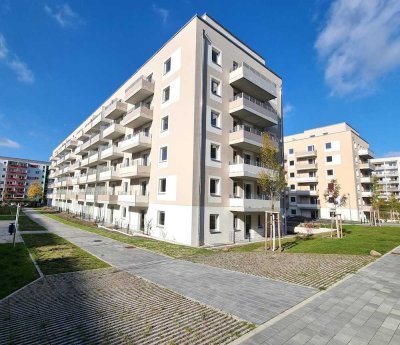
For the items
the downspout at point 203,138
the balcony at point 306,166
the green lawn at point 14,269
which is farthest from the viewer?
the balcony at point 306,166

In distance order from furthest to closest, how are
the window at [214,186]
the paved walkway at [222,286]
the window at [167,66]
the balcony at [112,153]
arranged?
the balcony at [112,153] → the window at [167,66] → the window at [214,186] → the paved walkway at [222,286]

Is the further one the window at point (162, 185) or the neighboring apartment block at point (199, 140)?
the window at point (162, 185)

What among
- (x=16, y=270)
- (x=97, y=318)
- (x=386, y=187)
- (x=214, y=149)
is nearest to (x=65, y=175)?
(x=214, y=149)

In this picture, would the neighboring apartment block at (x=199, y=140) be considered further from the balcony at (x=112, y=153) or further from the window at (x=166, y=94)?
the balcony at (x=112, y=153)

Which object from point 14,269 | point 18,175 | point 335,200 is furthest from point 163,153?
point 18,175

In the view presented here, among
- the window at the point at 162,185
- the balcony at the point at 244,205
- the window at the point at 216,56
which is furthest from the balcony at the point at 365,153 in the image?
the window at the point at 162,185

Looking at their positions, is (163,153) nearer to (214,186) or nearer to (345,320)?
(214,186)

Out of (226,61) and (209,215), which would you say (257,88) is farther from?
(209,215)

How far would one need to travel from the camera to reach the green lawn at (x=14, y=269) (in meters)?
8.89

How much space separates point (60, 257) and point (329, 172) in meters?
55.6

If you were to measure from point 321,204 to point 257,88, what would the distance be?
131 feet

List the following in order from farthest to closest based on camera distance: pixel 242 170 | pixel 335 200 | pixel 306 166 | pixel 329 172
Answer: pixel 306 166 → pixel 329 172 → pixel 335 200 → pixel 242 170

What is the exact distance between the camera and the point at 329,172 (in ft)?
182

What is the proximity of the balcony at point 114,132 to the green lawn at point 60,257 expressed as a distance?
18760 mm
